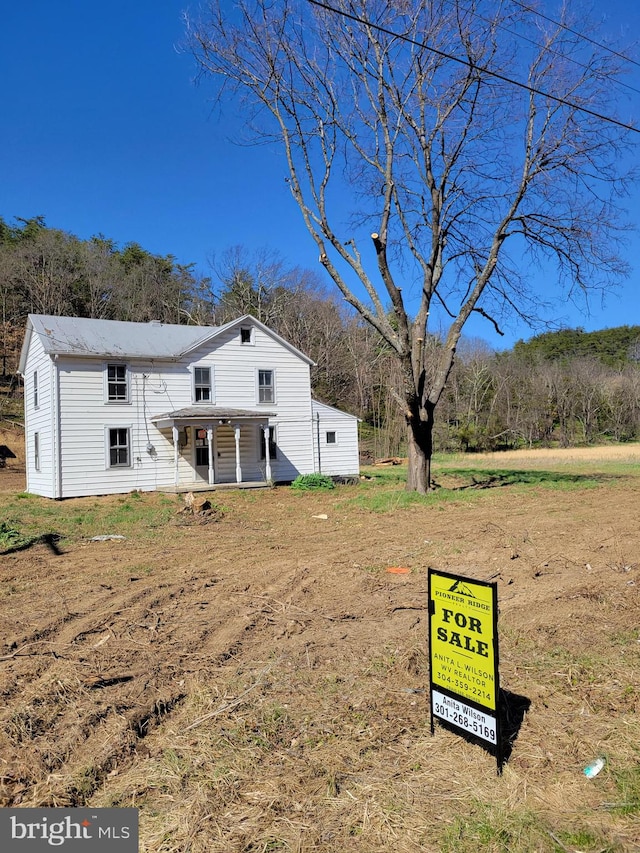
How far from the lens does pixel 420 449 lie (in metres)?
17.4

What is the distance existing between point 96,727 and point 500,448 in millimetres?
48625

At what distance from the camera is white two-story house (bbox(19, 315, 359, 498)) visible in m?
20.4

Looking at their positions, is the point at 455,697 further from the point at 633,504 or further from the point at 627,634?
the point at 633,504

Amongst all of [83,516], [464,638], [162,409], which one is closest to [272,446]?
[162,409]

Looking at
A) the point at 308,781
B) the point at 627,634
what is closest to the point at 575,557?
the point at 627,634

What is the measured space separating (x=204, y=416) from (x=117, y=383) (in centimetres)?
338

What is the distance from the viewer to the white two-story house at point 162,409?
20.4 m

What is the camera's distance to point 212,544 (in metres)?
10.4

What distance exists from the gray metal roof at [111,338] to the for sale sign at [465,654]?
1889cm

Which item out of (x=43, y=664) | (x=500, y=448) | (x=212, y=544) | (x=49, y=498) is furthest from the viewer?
(x=500, y=448)

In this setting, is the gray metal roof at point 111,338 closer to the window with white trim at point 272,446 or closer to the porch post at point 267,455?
the porch post at point 267,455

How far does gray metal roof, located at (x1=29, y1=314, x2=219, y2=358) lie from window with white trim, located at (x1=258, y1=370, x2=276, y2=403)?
2.61m

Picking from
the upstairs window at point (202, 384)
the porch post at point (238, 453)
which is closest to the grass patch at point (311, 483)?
the porch post at point (238, 453)

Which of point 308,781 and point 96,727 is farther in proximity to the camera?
point 96,727
